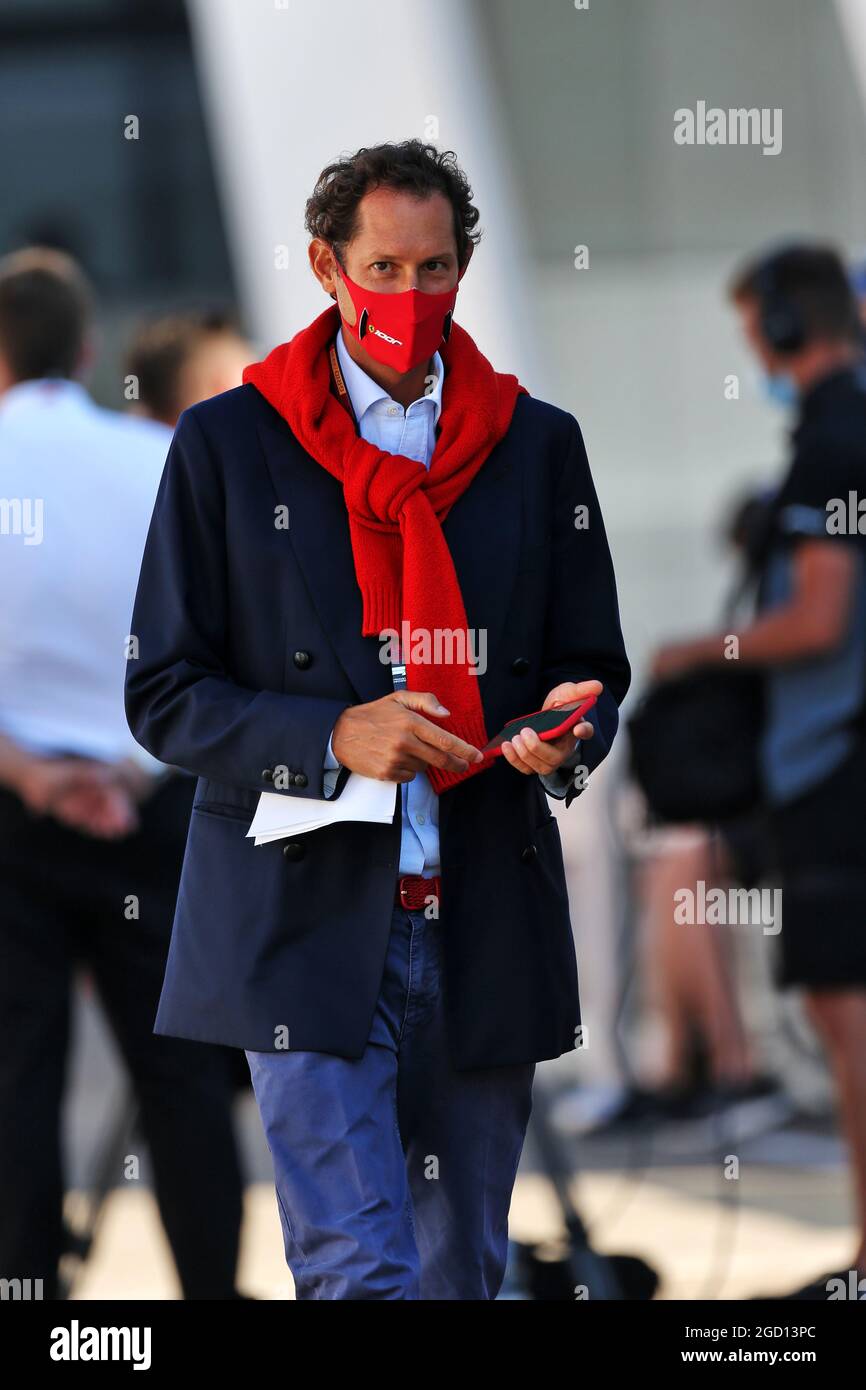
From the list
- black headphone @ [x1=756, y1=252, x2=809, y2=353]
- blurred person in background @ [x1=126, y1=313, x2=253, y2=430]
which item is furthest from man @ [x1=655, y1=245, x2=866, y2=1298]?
blurred person in background @ [x1=126, y1=313, x2=253, y2=430]

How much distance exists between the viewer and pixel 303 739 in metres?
2.46

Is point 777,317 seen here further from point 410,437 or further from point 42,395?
point 410,437

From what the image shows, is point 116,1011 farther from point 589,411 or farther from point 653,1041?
point 589,411

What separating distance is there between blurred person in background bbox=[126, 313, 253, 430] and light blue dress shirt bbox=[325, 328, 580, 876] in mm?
1739

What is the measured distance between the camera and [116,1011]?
3840mm

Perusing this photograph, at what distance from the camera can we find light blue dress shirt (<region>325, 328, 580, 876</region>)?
8.46ft

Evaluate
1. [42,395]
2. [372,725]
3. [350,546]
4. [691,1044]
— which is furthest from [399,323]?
[691,1044]

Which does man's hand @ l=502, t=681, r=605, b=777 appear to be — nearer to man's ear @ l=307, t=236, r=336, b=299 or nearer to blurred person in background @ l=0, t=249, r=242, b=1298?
man's ear @ l=307, t=236, r=336, b=299

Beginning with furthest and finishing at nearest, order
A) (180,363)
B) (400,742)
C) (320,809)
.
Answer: (180,363) < (320,809) < (400,742)

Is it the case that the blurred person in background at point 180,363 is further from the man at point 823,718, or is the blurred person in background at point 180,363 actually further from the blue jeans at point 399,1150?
the blue jeans at point 399,1150

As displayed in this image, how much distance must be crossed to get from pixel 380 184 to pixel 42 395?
1.59 meters

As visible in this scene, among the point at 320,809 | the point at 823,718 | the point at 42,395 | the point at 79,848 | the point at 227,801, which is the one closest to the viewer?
the point at 320,809

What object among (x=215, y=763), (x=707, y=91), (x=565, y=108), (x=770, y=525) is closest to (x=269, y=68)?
(x=565, y=108)

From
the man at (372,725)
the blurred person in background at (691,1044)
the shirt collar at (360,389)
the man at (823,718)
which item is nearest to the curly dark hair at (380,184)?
the man at (372,725)
